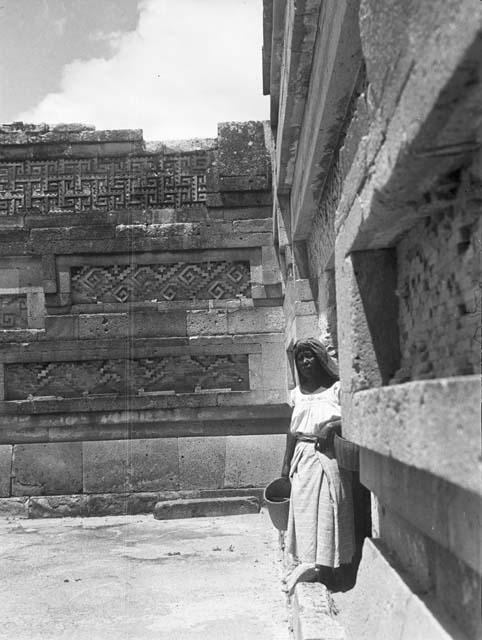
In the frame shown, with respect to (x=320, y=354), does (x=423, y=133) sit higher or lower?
higher

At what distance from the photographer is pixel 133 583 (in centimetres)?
462

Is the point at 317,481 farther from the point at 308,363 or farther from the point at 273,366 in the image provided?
the point at 273,366

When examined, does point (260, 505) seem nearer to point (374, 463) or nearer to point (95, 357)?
point (95, 357)

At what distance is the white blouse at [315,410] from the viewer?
13.5 ft

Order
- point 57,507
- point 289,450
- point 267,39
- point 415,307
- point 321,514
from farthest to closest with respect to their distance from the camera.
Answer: point 57,507 → point 267,39 → point 289,450 → point 321,514 → point 415,307

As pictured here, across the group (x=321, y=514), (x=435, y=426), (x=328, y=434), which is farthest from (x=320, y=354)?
(x=435, y=426)

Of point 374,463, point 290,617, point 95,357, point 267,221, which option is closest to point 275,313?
point 267,221

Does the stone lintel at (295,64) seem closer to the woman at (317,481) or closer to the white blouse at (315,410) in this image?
the woman at (317,481)

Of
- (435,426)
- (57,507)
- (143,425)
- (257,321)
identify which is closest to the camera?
(435,426)

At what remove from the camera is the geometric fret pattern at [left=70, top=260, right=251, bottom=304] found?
8102 millimetres

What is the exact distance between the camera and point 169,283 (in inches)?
319

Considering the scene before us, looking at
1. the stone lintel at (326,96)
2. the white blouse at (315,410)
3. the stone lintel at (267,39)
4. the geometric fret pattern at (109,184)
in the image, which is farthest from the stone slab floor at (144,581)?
the stone lintel at (267,39)

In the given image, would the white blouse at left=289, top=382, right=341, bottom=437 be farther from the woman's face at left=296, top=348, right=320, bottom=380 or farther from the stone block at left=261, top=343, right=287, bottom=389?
the stone block at left=261, top=343, right=287, bottom=389

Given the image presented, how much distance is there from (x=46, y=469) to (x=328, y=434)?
4.62 metres
